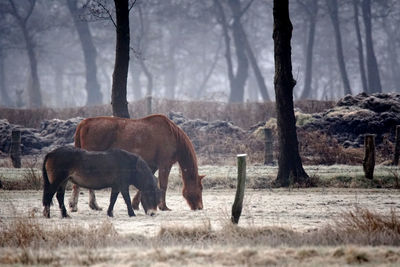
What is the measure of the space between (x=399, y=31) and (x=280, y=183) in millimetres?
57883

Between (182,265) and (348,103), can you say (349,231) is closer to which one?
(182,265)

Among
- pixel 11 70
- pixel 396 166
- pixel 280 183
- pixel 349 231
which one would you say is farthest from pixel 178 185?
pixel 11 70

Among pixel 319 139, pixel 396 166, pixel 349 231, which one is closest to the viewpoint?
pixel 349 231

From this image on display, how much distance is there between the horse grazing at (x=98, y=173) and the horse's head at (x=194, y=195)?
113cm

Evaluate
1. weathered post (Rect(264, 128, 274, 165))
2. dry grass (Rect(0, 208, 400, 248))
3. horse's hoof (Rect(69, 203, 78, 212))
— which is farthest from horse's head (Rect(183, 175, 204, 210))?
weathered post (Rect(264, 128, 274, 165))

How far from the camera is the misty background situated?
158 feet

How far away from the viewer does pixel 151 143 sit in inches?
532

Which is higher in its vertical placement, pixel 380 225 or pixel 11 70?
pixel 11 70

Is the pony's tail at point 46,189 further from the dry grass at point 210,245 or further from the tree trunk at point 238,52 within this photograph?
the tree trunk at point 238,52

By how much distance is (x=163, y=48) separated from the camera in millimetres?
72250

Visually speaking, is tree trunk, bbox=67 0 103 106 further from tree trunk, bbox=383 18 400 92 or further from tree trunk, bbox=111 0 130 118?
tree trunk, bbox=111 0 130 118

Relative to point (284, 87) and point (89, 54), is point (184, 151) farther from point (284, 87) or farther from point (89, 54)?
point (89, 54)

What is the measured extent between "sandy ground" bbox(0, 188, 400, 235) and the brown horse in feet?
1.58

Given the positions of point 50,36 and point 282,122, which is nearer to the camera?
point 282,122
